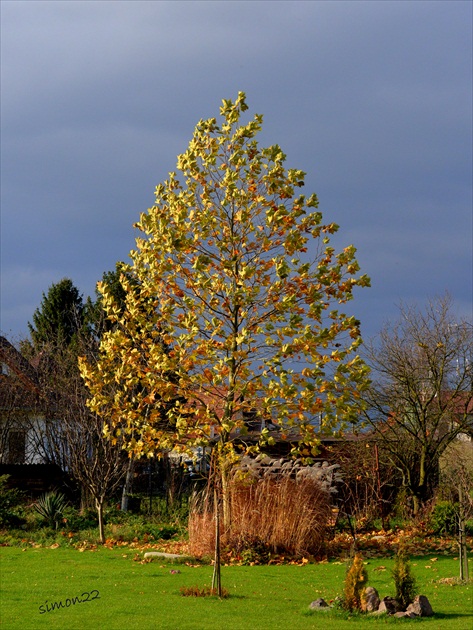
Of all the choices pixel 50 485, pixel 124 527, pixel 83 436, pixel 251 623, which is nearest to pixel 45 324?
pixel 50 485

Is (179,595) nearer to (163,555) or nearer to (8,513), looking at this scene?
(163,555)

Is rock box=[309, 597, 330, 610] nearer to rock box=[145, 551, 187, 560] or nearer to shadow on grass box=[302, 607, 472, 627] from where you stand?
shadow on grass box=[302, 607, 472, 627]

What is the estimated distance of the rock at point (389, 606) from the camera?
930 centimetres

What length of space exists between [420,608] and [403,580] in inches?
14.5

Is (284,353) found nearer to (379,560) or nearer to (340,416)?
(340,416)

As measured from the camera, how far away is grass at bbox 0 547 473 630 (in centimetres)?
902

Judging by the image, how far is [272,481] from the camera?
14.3m

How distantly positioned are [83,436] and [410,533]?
27.4 ft

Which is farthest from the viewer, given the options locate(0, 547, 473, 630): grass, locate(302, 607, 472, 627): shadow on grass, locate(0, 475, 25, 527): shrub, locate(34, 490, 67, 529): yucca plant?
locate(0, 475, 25, 527): shrub

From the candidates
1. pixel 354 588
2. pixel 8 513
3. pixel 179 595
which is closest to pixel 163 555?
pixel 179 595

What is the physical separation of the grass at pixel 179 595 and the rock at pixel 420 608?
0.46 feet

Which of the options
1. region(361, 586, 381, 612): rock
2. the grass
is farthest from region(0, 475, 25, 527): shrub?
region(361, 586, 381, 612): rock

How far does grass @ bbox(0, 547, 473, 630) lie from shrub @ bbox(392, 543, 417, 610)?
422mm

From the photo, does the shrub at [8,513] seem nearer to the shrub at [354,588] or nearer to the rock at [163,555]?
the rock at [163,555]
